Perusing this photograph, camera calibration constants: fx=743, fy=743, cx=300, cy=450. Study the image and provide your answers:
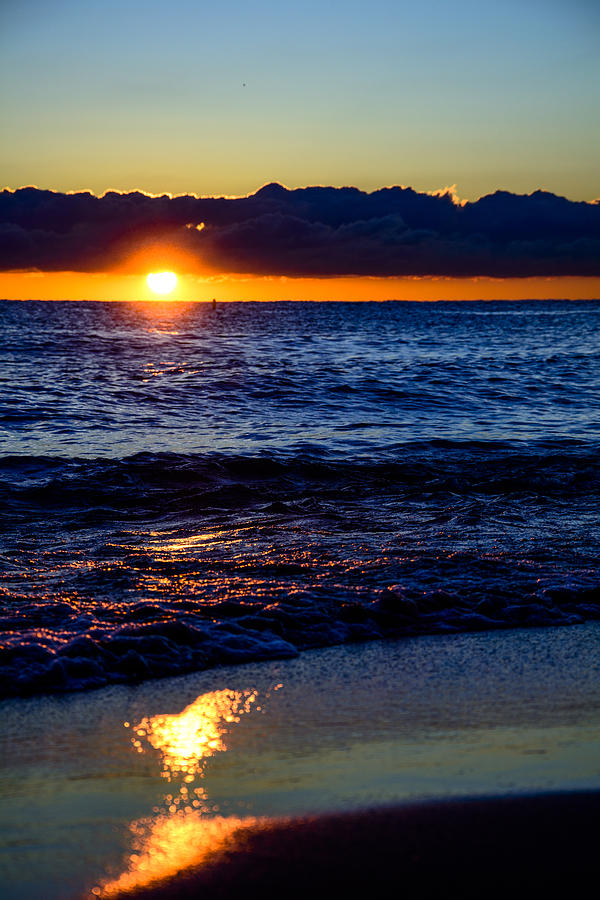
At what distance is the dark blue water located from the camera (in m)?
4.62

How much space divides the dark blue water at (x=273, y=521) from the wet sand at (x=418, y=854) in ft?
5.57

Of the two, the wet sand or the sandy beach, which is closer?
the wet sand

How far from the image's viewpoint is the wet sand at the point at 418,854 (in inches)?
89.9

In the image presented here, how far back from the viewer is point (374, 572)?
18.8ft

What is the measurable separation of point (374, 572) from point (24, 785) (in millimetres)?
3313

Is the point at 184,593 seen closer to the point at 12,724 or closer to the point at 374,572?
the point at 374,572

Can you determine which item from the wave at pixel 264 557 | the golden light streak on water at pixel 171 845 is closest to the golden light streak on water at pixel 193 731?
the golden light streak on water at pixel 171 845

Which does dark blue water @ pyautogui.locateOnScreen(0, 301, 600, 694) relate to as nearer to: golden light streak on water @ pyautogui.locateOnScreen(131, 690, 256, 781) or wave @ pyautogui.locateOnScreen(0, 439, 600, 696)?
wave @ pyautogui.locateOnScreen(0, 439, 600, 696)

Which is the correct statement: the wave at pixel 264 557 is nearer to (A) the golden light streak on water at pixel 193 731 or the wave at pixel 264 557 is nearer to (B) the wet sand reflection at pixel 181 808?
(A) the golden light streak on water at pixel 193 731

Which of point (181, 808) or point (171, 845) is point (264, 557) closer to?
point (181, 808)

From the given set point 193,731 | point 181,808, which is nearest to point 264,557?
point 193,731

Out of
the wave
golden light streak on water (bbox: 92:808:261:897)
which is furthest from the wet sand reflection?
the wave

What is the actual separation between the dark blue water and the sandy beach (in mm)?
605

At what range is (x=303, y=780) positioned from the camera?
2.88m
